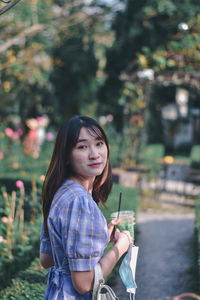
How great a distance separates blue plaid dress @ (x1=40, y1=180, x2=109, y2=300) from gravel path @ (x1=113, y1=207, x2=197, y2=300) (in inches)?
83.0

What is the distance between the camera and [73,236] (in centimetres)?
124

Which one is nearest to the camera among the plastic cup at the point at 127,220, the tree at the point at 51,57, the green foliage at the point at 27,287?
the plastic cup at the point at 127,220

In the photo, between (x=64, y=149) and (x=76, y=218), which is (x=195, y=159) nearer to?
(x=64, y=149)

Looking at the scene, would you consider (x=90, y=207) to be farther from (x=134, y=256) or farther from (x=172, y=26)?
(x=172, y=26)

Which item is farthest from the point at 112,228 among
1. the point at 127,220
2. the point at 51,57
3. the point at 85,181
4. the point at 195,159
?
the point at 51,57

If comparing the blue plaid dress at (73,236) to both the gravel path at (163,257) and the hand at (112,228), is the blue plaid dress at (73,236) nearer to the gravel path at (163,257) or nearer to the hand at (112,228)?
the hand at (112,228)

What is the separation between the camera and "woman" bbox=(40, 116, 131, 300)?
49.1 inches

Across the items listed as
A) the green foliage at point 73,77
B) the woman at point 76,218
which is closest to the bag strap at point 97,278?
the woman at point 76,218

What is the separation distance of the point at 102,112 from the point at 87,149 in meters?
14.1

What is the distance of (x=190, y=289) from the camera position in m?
3.52

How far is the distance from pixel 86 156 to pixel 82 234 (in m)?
0.32

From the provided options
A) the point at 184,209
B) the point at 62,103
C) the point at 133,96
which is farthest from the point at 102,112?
the point at 184,209

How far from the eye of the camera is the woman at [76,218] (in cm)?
125

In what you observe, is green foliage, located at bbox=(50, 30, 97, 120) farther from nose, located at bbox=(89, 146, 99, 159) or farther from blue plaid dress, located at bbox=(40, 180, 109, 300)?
blue plaid dress, located at bbox=(40, 180, 109, 300)
